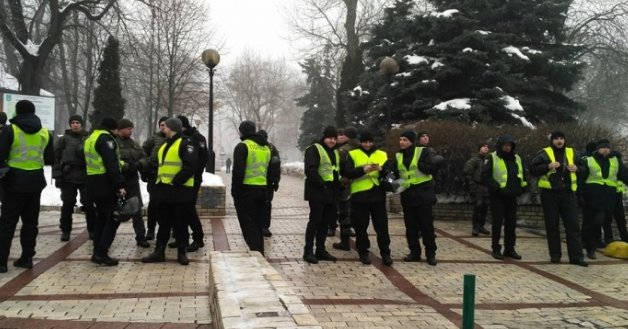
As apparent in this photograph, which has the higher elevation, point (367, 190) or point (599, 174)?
point (599, 174)

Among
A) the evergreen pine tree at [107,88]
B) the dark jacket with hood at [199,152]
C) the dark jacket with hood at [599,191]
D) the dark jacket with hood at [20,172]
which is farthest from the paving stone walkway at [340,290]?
the evergreen pine tree at [107,88]

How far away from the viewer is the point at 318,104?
121 feet

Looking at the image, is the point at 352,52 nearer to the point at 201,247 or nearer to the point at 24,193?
the point at 201,247

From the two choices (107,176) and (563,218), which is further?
(563,218)

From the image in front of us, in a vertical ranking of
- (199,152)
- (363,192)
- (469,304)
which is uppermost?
(199,152)

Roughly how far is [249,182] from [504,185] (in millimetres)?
3759

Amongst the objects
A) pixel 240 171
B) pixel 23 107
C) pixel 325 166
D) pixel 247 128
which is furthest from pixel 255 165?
pixel 23 107

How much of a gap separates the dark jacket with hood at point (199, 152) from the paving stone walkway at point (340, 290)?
110 centimetres

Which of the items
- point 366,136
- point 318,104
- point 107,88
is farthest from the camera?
point 318,104

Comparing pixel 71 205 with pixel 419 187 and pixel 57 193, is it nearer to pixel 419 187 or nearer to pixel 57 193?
pixel 419 187

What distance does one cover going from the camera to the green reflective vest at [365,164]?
22.5 ft

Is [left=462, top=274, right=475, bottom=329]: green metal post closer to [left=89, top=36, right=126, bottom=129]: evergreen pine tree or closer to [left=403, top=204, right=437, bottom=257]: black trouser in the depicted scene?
[left=403, top=204, right=437, bottom=257]: black trouser

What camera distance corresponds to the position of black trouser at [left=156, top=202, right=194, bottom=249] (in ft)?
21.2

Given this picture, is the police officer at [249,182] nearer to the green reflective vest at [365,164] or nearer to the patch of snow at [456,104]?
the green reflective vest at [365,164]
